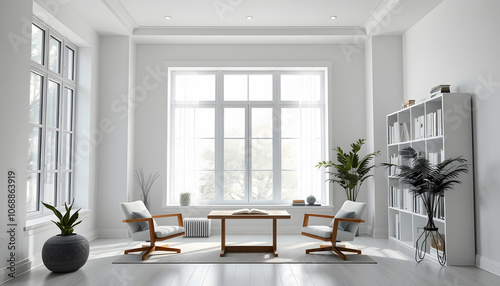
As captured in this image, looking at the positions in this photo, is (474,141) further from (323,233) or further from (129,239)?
(129,239)

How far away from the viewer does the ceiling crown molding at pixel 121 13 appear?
6.10 meters

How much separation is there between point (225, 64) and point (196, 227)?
2980mm

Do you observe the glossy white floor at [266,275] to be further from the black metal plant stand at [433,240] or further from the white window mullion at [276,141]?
the white window mullion at [276,141]

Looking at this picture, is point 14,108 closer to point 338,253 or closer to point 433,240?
point 338,253

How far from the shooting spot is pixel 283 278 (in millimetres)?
4371

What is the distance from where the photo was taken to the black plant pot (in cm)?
451

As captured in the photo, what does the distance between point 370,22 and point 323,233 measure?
368 centimetres

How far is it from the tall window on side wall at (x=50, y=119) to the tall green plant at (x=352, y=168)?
420 cm

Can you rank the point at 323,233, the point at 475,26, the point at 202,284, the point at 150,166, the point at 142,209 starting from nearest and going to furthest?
the point at 202,284 < the point at 475,26 < the point at 323,233 < the point at 142,209 < the point at 150,166

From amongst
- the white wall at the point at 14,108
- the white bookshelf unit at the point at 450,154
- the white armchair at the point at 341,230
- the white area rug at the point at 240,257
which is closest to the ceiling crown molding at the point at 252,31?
the white bookshelf unit at the point at 450,154

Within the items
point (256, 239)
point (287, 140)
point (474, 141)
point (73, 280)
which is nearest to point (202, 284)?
point (73, 280)

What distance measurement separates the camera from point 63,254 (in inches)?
178

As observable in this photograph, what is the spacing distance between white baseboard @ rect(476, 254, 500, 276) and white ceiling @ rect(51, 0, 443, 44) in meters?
3.44

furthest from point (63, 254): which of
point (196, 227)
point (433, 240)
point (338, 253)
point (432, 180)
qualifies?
point (433, 240)
